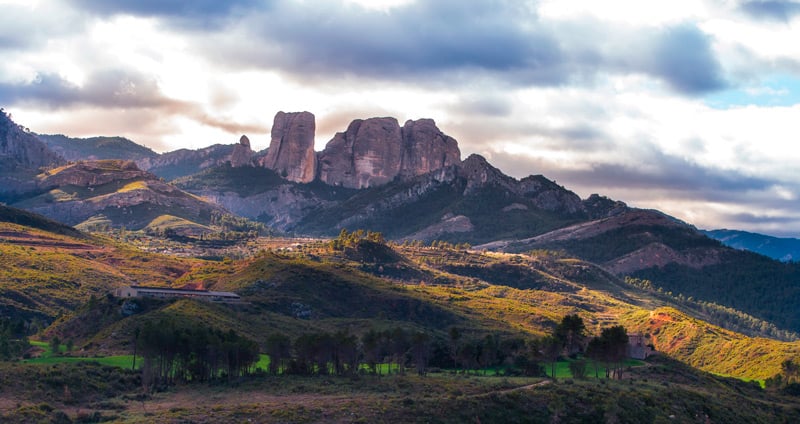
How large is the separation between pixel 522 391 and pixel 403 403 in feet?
60.7

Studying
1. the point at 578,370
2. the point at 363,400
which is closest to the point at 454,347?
the point at 578,370

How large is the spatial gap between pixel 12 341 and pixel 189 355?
3545cm

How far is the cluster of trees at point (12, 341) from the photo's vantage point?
477 feet

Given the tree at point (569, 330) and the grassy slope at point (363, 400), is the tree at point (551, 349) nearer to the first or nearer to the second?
the tree at point (569, 330)

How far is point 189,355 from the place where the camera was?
13950cm

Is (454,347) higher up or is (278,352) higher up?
(454,347)

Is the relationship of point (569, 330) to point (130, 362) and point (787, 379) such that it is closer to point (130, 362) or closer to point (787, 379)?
point (787, 379)

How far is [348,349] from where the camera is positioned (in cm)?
14500

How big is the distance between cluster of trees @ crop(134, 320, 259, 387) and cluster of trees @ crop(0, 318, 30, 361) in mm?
22855

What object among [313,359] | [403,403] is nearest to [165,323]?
[313,359]

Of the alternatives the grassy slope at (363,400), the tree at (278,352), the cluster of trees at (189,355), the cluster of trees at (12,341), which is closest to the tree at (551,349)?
the grassy slope at (363,400)

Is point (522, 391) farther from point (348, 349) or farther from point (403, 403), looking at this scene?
point (348, 349)

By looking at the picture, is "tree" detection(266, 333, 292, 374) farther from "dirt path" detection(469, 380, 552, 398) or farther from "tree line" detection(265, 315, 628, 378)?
"dirt path" detection(469, 380, 552, 398)

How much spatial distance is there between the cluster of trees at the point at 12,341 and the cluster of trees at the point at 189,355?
2286cm
